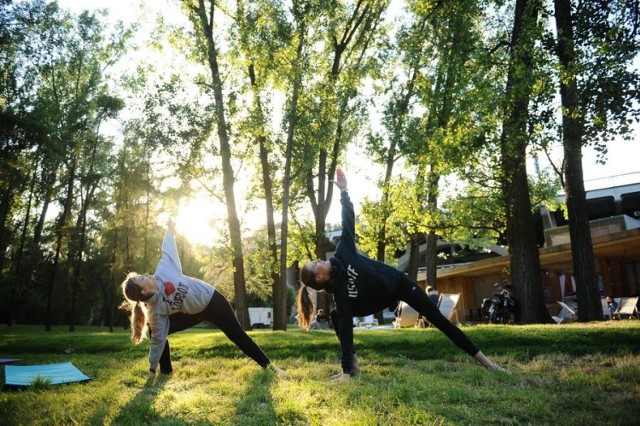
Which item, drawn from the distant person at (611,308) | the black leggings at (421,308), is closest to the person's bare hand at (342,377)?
the black leggings at (421,308)

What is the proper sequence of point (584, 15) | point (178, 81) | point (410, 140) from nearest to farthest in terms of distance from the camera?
point (584, 15), point (178, 81), point (410, 140)

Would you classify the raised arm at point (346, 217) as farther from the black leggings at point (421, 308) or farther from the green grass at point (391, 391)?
the green grass at point (391, 391)

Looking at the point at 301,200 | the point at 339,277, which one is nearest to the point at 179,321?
the point at 339,277

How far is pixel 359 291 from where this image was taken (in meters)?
5.54

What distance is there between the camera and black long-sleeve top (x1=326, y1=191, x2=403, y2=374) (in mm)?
5473

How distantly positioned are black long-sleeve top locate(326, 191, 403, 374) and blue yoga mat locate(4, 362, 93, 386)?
3.76 meters

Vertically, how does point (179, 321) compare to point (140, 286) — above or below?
below

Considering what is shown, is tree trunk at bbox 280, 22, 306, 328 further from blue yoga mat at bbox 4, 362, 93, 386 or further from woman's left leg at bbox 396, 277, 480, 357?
woman's left leg at bbox 396, 277, 480, 357

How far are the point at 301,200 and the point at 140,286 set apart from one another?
17192 mm

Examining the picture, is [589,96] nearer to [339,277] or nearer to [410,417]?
[339,277]

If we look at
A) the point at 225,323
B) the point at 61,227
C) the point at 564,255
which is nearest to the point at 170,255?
the point at 225,323

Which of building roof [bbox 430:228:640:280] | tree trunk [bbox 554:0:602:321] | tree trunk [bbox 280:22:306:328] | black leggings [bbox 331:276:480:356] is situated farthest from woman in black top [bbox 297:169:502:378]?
building roof [bbox 430:228:640:280]

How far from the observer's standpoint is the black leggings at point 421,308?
535 cm

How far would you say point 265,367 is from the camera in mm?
6211
